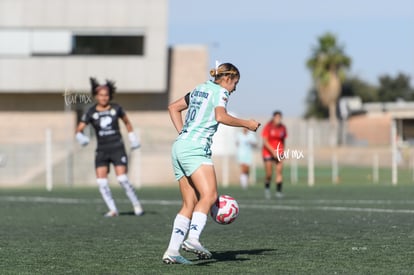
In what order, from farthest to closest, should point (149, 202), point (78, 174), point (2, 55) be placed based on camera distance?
point (2, 55) → point (78, 174) → point (149, 202)

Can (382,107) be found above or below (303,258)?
above

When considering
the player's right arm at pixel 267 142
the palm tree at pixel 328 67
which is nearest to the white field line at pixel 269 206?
the player's right arm at pixel 267 142

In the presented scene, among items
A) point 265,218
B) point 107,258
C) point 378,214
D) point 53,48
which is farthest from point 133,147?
point 53,48

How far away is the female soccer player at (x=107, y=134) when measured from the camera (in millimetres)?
16656

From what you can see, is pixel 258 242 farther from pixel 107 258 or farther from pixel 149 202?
pixel 149 202

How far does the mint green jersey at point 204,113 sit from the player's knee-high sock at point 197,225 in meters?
0.58

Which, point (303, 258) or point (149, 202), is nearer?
point (303, 258)

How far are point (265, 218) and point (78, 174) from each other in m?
23.9

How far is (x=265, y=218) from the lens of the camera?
1575cm

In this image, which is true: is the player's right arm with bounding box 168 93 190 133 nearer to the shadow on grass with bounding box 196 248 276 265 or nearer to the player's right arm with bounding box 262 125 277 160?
the shadow on grass with bounding box 196 248 276 265

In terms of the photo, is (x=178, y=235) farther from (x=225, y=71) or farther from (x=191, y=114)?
(x=225, y=71)

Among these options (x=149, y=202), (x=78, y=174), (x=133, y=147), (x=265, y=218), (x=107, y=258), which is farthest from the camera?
(x=78, y=174)

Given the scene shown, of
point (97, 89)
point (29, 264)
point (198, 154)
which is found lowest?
point (29, 264)

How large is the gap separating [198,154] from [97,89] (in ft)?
24.2
